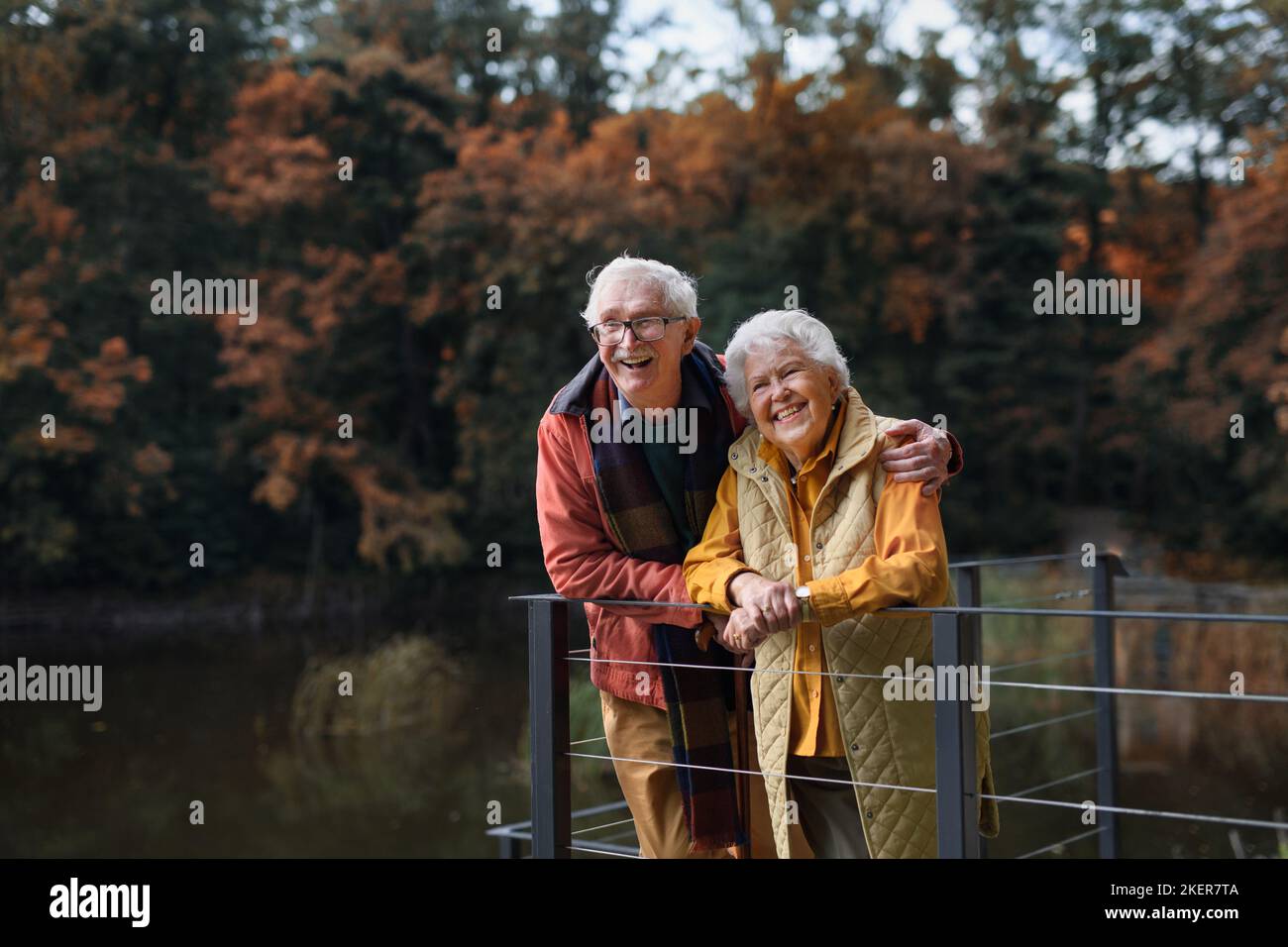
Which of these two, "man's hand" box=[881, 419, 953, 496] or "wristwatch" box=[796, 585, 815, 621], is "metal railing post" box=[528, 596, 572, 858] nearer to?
"wristwatch" box=[796, 585, 815, 621]

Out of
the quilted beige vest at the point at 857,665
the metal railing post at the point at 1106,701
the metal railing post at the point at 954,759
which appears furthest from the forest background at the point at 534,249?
the metal railing post at the point at 954,759

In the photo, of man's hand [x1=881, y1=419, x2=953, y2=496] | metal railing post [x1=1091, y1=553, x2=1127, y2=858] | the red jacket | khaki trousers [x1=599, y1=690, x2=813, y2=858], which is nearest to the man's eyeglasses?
the red jacket

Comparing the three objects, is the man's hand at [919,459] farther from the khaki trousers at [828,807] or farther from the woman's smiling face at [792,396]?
the khaki trousers at [828,807]

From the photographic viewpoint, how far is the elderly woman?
2350mm

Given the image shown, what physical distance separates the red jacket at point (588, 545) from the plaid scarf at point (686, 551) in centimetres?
3

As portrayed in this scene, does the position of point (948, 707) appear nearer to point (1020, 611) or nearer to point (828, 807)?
point (1020, 611)

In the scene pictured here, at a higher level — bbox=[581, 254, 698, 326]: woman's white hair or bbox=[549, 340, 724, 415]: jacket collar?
bbox=[581, 254, 698, 326]: woman's white hair

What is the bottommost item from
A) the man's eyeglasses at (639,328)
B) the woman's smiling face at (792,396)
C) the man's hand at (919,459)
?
the man's hand at (919,459)

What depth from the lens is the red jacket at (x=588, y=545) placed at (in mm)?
2607

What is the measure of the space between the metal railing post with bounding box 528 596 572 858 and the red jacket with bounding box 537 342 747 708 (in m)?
0.08

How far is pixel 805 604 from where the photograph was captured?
2.29m

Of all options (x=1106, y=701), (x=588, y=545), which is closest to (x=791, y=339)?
(x=588, y=545)

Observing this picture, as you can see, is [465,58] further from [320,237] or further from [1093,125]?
[1093,125]

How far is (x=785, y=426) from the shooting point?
2424 millimetres
